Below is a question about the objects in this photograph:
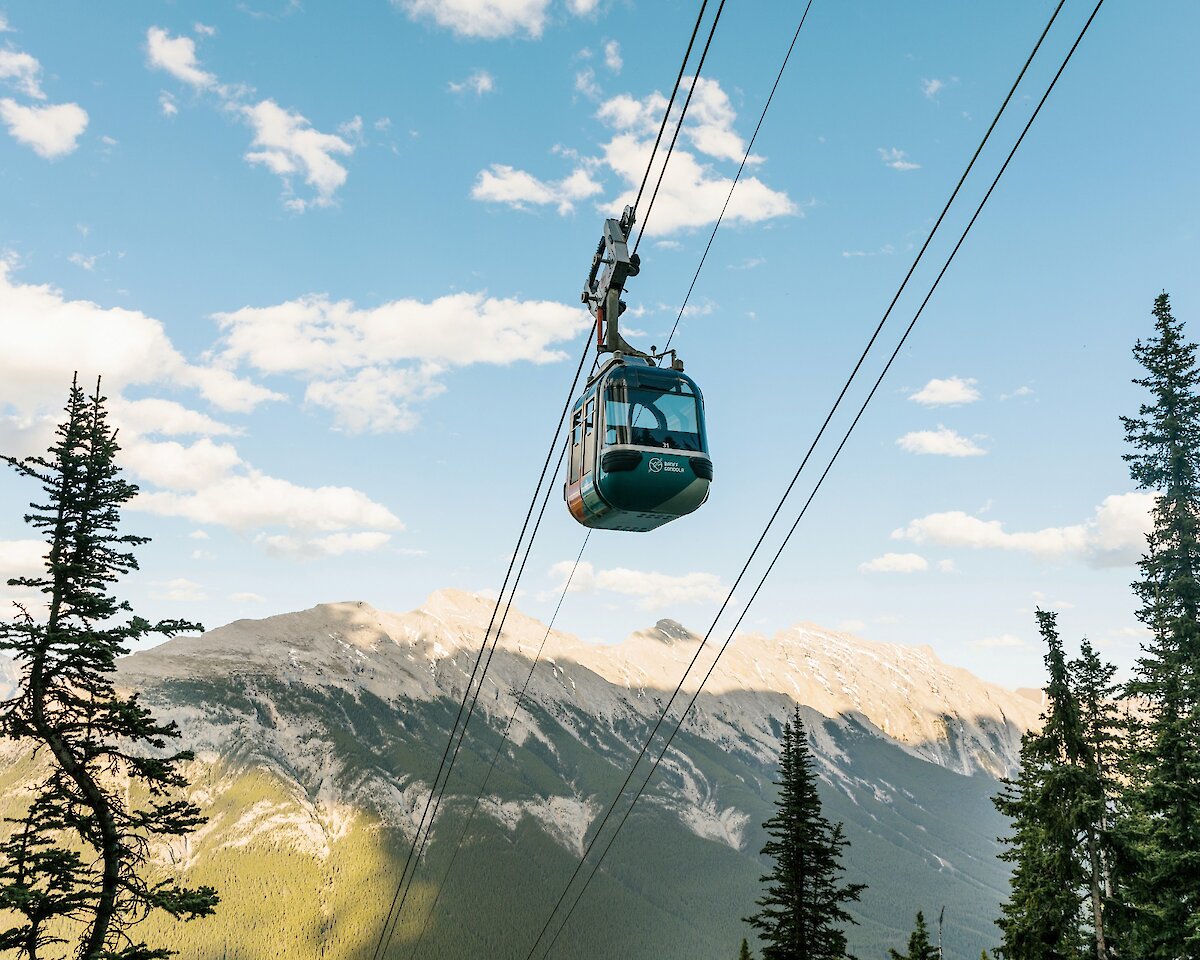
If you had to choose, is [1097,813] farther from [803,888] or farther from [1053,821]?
[803,888]

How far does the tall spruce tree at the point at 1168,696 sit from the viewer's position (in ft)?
88.8

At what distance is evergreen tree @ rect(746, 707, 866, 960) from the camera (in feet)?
103

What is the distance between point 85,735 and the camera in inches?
866

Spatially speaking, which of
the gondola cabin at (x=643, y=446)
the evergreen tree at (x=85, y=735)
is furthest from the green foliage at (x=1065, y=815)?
the evergreen tree at (x=85, y=735)

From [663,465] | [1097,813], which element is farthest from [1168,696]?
[663,465]

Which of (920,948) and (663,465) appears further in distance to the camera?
(920,948)

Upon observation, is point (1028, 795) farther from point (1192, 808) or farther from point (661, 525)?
point (661, 525)

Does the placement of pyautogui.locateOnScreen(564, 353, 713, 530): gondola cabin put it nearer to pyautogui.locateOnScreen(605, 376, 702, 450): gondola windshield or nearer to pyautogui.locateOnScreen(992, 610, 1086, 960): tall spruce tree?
pyautogui.locateOnScreen(605, 376, 702, 450): gondola windshield

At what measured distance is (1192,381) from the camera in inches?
1537

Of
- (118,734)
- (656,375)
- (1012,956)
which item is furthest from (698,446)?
(1012,956)

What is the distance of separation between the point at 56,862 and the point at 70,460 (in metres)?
10.8

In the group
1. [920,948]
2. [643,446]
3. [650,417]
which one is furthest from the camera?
[920,948]

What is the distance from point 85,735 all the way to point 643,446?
16981 mm

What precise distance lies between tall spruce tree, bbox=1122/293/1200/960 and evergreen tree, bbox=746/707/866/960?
9.59 m
